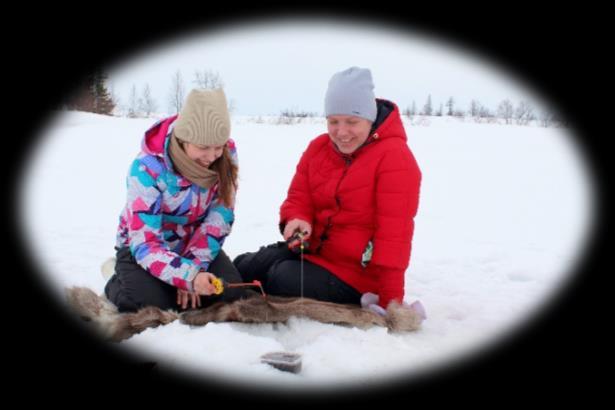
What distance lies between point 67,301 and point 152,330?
0.66 meters

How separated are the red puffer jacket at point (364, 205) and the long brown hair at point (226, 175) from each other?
15.3 inches

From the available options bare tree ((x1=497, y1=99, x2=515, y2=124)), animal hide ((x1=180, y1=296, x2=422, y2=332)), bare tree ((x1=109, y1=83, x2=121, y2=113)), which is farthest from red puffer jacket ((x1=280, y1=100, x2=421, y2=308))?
bare tree ((x1=109, y1=83, x2=121, y2=113))

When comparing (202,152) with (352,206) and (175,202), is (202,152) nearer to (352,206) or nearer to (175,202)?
(175,202)

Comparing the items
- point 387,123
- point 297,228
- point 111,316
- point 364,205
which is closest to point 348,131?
point 387,123

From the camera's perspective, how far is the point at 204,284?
96.2 inches

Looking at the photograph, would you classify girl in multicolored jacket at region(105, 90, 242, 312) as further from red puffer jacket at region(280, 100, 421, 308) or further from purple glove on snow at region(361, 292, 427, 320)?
purple glove on snow at region(361, 292, 427, 320)

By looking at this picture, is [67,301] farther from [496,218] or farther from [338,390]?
[496,218]

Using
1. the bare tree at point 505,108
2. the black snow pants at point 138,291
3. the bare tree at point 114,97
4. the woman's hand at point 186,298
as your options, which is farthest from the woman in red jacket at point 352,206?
the bare tree at point 114,97

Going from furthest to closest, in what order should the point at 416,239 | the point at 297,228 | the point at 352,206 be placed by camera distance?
the point at 416,239 → the point at 297,228 → the point at 352,206

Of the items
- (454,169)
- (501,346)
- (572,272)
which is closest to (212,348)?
(501,346)

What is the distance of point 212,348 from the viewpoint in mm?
2008

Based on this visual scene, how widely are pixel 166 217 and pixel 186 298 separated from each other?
476mm

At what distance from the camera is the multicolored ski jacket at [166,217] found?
2.50 metres

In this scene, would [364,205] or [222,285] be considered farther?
[364,205]
